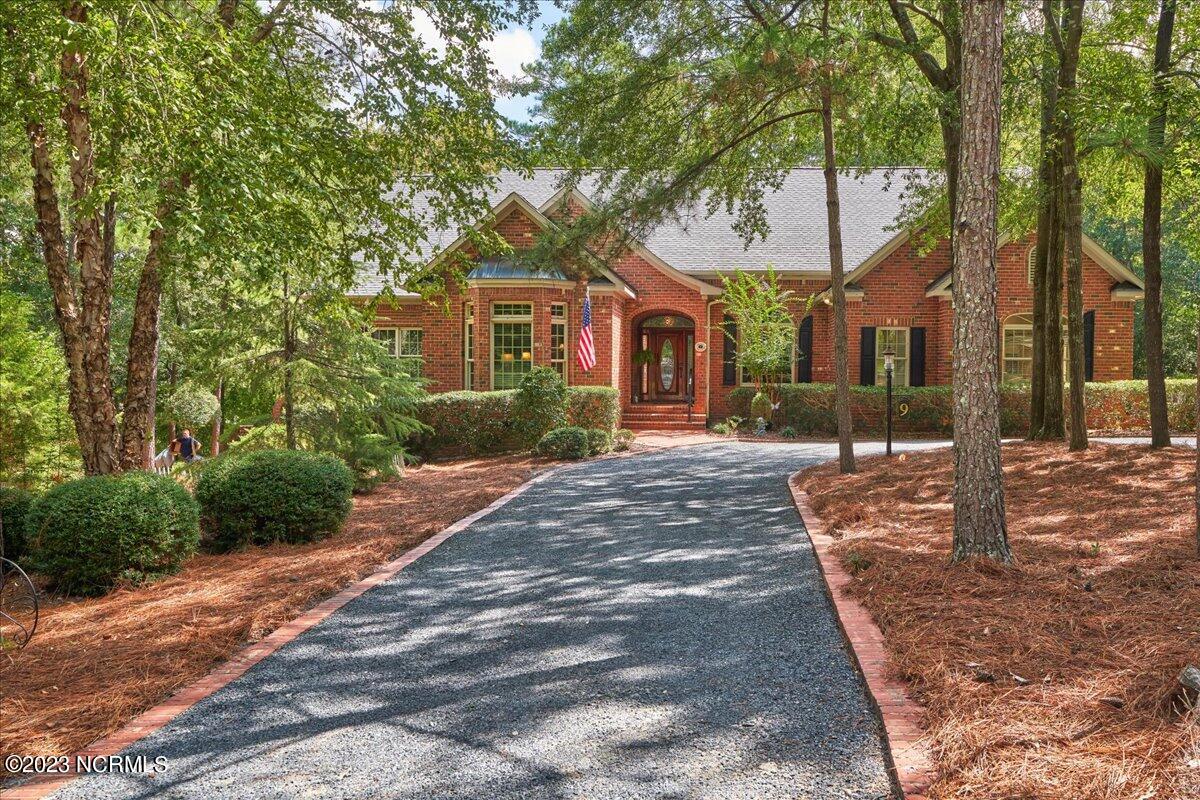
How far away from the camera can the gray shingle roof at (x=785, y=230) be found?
846 inches

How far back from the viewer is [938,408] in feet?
61.2

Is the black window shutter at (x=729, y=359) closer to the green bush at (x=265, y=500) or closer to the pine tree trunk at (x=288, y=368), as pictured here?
the pine tree trunk at (x=288, y=368)

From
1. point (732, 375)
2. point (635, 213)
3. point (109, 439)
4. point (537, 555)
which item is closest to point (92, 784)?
point (537, 555)

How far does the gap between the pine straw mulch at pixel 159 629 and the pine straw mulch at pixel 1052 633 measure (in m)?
3.57

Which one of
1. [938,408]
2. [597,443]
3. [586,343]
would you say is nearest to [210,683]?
[597,443]

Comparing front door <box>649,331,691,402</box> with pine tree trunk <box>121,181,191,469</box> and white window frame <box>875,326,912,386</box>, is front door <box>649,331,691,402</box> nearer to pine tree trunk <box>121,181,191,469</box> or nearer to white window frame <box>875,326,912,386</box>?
→ white window frame <box>875,326,912,386</box>

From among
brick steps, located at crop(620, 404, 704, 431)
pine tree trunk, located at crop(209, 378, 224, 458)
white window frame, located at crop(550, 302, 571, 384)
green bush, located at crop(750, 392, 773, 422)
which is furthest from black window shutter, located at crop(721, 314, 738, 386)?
pine tree trunk, located at crop(209, 378, 224, 458)

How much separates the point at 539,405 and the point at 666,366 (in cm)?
776

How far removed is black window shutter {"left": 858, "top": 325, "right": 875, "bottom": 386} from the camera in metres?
20.3

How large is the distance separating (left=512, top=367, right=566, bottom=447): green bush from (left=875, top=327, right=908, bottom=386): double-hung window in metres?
9.37

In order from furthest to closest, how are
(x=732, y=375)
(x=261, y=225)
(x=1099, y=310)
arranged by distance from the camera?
→ (x=732, y=375)
(x=1099, y=310)
(x=261, y=225)

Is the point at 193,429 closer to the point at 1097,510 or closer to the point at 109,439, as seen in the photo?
the point at 109,439

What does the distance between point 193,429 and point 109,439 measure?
57.7ft

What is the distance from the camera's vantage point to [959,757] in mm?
2877
